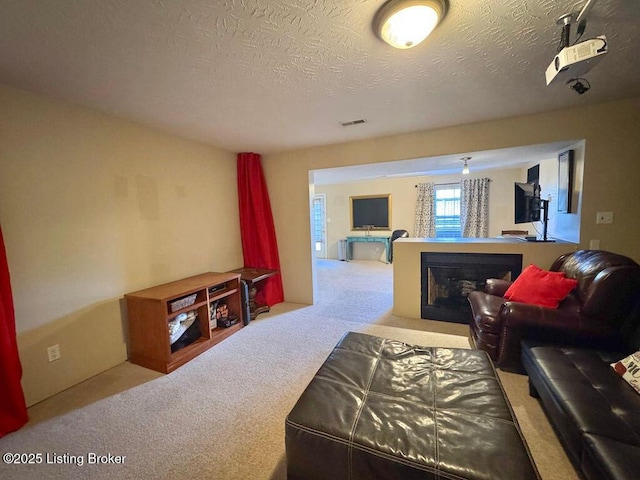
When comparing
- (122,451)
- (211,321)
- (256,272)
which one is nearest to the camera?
(122,451)

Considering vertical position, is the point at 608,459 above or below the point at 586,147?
below

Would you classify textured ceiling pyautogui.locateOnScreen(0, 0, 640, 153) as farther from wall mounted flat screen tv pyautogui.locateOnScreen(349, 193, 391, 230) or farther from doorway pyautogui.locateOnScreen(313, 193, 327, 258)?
doorway pyautogui.locateOnScreen(313, 193, 327, 258)

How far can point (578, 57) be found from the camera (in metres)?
1.14

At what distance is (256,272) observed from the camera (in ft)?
11.7

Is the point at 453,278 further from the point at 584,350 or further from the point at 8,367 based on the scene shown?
the point at 8,367

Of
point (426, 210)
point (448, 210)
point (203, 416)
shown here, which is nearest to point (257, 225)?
point (203, 416)

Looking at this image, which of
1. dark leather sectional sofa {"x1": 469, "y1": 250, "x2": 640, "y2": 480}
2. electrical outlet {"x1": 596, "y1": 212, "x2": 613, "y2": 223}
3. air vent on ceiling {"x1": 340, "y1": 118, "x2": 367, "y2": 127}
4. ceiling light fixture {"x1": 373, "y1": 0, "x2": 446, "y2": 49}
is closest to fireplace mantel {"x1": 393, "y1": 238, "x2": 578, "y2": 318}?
dark leather sectional sofa {"x1": 469, "y1": 250, "x2": 640, "y2": 480}

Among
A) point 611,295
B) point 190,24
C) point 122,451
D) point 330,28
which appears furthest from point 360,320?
point 190,24

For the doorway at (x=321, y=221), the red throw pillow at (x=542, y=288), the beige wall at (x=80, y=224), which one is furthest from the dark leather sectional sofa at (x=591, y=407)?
the doorway at (x=321, y=221)

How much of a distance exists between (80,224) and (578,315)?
3.80 metres

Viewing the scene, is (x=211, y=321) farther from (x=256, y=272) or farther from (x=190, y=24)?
(x=190, y=24)

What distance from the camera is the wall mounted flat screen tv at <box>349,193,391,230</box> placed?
6887mm

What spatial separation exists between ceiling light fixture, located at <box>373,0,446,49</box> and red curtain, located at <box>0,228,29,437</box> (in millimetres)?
2520

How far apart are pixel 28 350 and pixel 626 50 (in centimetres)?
435
